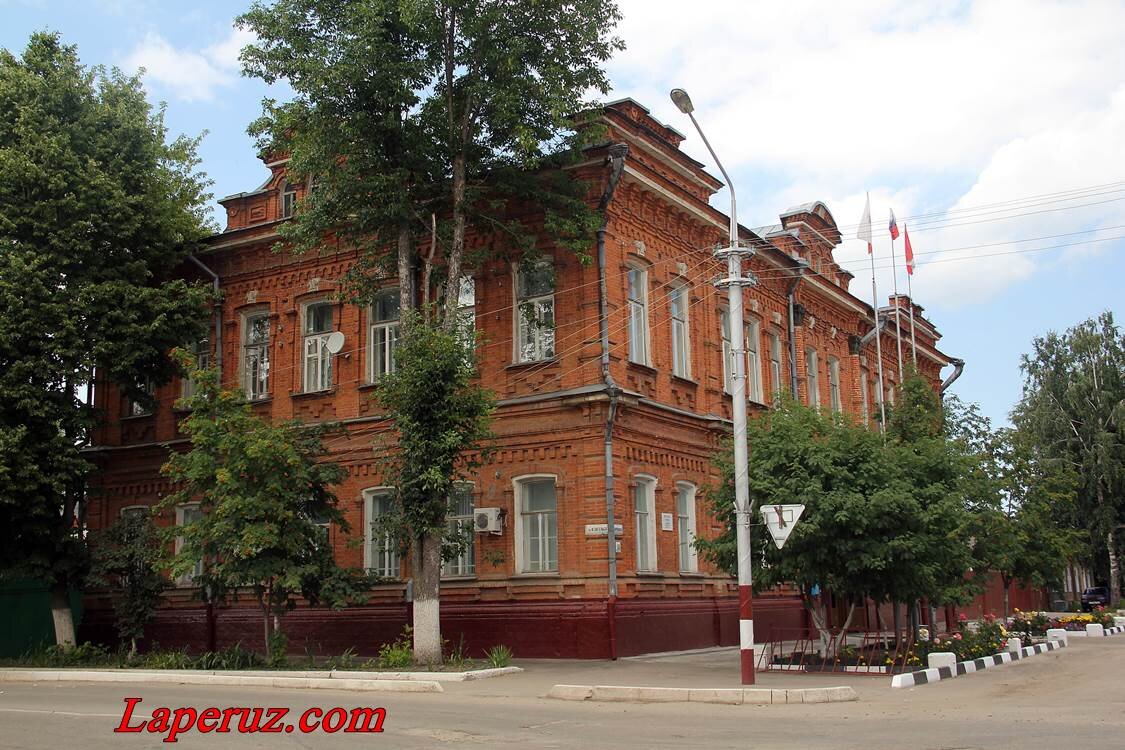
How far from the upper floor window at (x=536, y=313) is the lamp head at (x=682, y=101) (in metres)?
7.33

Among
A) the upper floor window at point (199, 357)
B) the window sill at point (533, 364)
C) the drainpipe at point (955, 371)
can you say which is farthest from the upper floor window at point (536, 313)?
the drainpipe at point (955, 371)

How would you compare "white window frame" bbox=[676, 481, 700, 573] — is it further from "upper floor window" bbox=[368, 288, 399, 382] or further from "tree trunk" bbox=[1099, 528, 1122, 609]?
"tree trunk" bbox=[1099, 528, 1122, 609]

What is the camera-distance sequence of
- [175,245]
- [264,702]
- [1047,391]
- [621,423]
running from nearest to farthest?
[264,702] < [621,423] < [175,245] < [1047,391]

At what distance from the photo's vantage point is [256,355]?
27109 millimetres

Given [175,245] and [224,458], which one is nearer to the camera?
[224,458]

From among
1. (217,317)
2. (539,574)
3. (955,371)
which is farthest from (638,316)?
(955,371)

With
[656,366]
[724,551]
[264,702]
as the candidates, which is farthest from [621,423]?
[264,702]

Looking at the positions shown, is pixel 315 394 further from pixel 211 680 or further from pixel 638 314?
pixel 211 680

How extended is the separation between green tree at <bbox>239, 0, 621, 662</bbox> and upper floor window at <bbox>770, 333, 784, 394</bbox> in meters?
9.75

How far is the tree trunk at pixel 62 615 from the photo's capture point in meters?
24.4

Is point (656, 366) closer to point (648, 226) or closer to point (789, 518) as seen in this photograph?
point (648, 226)

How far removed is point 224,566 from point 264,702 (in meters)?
5.46

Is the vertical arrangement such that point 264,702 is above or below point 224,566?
below

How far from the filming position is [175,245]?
1045 inches
